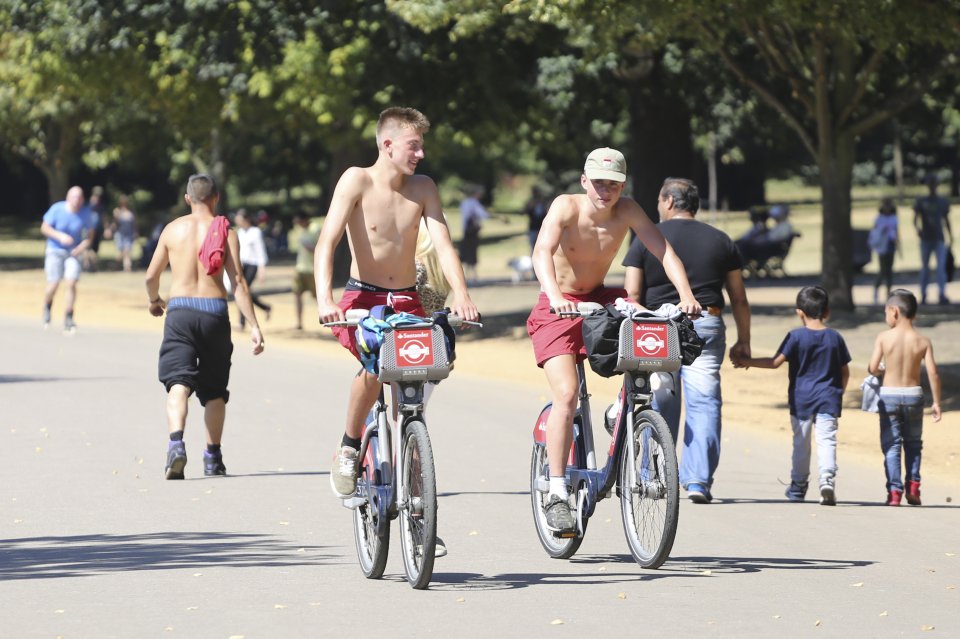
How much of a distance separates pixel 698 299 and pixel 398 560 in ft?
9.49

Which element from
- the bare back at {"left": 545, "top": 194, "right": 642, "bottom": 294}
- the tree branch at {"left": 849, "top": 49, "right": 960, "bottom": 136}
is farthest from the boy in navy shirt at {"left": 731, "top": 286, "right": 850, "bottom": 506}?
the tree branch at {"left": 849, "top": 49, "right": 960, "bottom": 136}

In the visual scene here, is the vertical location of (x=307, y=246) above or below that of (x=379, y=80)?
below

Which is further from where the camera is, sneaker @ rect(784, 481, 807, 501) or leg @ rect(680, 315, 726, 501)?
sneaker @ rect(784, 481, 807, 501)

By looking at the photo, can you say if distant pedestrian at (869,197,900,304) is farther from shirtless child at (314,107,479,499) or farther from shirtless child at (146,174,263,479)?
shirtless child at (314,107,479,499)

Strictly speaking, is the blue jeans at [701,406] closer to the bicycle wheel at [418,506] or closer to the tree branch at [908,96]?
the bicycle wheel at [418,506]

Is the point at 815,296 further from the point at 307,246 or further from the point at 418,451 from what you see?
the point at 307,246

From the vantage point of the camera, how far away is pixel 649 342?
7777 mm

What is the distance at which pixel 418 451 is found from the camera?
278 inches

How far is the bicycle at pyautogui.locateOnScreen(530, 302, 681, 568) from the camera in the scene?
7.50 meters

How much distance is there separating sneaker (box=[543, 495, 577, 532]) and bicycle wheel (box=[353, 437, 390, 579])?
0.71 metres

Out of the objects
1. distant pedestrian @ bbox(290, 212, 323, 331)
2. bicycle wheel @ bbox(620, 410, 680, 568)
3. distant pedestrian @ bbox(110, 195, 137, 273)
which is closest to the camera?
bicycle wheel @ bbox(620, 410, 680, 568)

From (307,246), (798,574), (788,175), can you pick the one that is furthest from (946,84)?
(788,175)

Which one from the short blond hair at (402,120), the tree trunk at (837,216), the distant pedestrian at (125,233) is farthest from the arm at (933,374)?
the distant pedestrian at (125,233)

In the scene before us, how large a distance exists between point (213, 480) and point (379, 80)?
51.5ft
